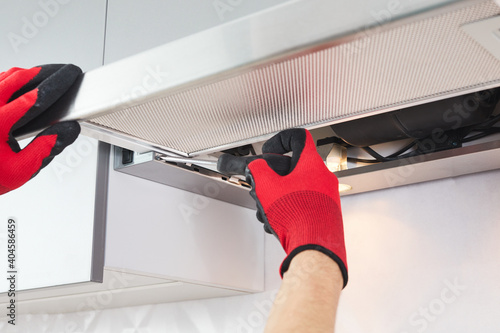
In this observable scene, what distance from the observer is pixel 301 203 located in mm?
751

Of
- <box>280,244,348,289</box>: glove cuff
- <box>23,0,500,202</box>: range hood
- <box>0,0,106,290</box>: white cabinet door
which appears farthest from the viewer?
<box>0,0,106,290</box>: white cabinet door

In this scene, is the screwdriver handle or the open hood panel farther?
the screwdriver handle

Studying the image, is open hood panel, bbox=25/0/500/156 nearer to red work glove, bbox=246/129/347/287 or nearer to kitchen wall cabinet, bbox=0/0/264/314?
red work glove, bbox=246/129/347/287

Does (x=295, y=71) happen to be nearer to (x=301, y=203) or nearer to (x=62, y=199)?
(x=301, y=203)

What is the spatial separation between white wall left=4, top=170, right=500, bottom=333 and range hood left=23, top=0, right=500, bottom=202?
455mm

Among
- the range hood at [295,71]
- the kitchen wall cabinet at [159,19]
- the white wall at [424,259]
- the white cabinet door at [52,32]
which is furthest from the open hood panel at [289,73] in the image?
the white wall at [424,259]

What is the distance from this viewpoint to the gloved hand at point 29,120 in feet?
2.54

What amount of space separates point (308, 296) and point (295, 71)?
0.91ft

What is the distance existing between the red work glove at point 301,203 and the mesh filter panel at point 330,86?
67 millimetres

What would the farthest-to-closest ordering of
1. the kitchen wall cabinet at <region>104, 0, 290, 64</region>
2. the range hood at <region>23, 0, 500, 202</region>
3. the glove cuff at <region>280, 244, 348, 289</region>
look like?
the kitchen wall cabinet at <region>104, 0, 290, 64</region> < the glove cuff at <region>280, 244, 348, 289</region> < the range hood at <region>23, 0, 500, 202</region>

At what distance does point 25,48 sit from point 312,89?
0.83 m

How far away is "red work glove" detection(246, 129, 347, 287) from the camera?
72cm

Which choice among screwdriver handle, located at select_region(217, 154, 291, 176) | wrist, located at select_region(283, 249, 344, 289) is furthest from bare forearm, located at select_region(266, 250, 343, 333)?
screwdriver handle, located at select_region(217, 154, 291, 176)

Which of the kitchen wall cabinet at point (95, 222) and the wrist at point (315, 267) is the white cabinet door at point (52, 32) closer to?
the kitchen wall cabinet at point (95, 222)
